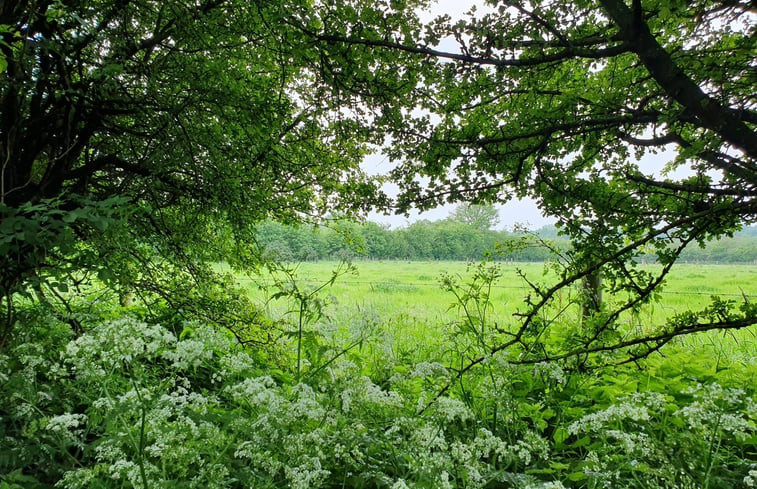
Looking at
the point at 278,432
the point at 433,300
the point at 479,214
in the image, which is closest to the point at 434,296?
the point at 433,300

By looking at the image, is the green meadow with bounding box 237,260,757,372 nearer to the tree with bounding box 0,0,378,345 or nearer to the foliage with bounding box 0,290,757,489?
the foliage with bounding box 0,290,757,489

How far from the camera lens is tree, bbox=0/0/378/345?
7.58ft

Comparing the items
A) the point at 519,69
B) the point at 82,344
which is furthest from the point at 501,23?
the point at 82,344

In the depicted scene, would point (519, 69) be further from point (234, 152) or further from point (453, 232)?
point (453, 232)

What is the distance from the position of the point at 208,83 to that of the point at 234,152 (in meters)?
0.47

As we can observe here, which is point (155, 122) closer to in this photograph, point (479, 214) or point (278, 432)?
point (278, 432)

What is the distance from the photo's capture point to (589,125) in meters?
2.03

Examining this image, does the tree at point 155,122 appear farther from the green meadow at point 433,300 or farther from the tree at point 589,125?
the green meadow at point 433,300

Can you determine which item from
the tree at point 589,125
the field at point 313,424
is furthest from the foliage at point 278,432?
the tree at point 589,125

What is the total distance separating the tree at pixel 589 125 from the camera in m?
1.66

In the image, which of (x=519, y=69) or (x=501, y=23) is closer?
(x=501, y=23)

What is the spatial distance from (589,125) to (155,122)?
2.73 metres

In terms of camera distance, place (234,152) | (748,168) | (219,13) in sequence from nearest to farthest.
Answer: (748,168) < (219,13) < (234,152)

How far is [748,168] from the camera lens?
179 centimetres
